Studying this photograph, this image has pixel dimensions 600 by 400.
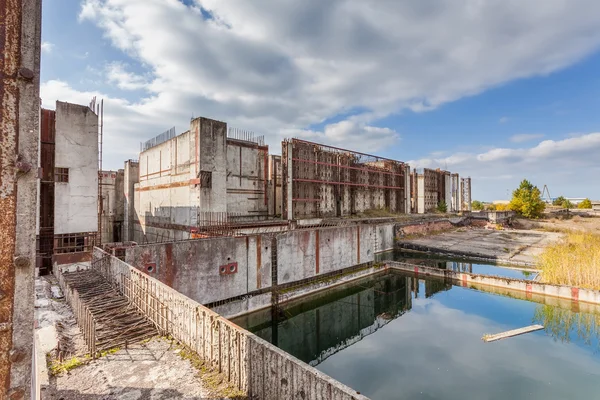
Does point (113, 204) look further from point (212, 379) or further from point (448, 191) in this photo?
point (448, 191)

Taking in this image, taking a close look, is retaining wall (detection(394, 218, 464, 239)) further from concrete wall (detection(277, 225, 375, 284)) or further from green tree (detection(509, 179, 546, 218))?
green tree (detection(509, 179, 546, 218))

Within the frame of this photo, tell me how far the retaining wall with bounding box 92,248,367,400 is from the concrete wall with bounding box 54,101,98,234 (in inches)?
260

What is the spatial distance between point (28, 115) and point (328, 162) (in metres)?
23.5

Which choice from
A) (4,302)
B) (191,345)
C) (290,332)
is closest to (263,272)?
(290,332)

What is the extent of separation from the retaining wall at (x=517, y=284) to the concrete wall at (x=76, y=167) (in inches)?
688

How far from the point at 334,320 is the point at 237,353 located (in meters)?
9.76

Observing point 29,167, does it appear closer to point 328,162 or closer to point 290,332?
point 290,332

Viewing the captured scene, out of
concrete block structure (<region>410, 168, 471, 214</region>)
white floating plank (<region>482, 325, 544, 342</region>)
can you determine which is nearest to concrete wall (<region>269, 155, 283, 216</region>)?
white floating plank (<region>482, 325, 544, 342</region>)

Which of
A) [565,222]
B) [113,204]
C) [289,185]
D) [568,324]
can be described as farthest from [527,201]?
[113,204]

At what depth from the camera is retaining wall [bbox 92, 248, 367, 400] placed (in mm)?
3624

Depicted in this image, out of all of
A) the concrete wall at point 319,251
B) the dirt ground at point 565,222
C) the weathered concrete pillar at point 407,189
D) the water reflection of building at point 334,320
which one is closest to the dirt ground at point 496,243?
the weathered concrete pillar at point 407,189

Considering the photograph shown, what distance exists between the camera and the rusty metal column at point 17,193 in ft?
6.38

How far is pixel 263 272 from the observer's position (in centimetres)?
1357

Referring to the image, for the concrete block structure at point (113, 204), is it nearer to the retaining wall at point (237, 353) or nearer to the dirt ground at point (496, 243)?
the retaining wall at point (237, 353)
